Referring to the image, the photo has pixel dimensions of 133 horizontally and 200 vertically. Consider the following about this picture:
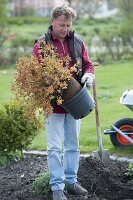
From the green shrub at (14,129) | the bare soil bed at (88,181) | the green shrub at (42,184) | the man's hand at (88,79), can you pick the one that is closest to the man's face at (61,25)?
the man's hand at (88,79)

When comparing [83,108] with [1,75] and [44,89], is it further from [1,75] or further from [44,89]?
[1,75]

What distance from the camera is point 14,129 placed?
23.9 ft

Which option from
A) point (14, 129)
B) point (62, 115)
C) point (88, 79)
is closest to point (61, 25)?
point (88, 79)

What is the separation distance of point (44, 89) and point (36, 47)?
433mm

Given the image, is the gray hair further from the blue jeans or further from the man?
the blue jeans

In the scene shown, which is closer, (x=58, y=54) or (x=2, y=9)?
(x=58, y=54)

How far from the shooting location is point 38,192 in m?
6.23

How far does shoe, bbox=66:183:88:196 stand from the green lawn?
1.27m

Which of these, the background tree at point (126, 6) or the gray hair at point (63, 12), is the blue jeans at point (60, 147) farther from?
A: the background tree at point (126, 6)

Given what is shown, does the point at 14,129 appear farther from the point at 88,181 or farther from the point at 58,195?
the point at 58,195

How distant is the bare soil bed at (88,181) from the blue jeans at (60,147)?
240 mm

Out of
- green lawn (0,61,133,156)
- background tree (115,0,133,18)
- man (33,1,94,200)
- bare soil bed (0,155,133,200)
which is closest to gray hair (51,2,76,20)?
man (33,1,94,200)

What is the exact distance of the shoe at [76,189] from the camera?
20.2 ft

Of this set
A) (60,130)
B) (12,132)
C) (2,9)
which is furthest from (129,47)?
(60,130)
